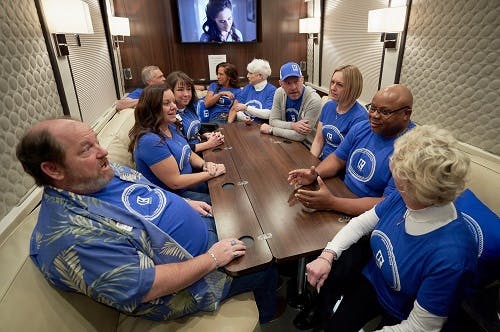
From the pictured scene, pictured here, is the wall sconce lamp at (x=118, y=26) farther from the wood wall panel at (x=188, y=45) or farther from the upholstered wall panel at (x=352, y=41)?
the upholstered wall panel at (x=352, y=41)

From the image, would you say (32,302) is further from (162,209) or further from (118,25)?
(118,25)

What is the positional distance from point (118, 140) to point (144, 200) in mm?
1229

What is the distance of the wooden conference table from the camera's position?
1.14 m

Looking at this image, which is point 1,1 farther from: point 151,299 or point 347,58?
point 347,58

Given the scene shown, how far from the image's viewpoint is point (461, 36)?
1.83 metres

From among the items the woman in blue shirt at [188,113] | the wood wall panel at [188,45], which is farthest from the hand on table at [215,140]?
the wood wall panel at [188,45]

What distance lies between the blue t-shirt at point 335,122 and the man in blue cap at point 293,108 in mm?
177

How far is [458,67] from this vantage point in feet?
6.16

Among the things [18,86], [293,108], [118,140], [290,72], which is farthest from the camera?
[293,108]

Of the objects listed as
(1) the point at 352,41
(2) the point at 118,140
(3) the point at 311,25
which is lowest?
(2) the point at 118,140

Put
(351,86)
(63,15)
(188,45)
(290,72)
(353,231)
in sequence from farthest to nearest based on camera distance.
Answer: (188,45)
(290,72)
(351,86)
(63,15)
(353,231)

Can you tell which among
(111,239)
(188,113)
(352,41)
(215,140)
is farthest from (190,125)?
(352,41)

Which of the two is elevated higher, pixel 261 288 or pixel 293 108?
pixel 293 108

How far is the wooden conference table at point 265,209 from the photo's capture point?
44.8 inches
